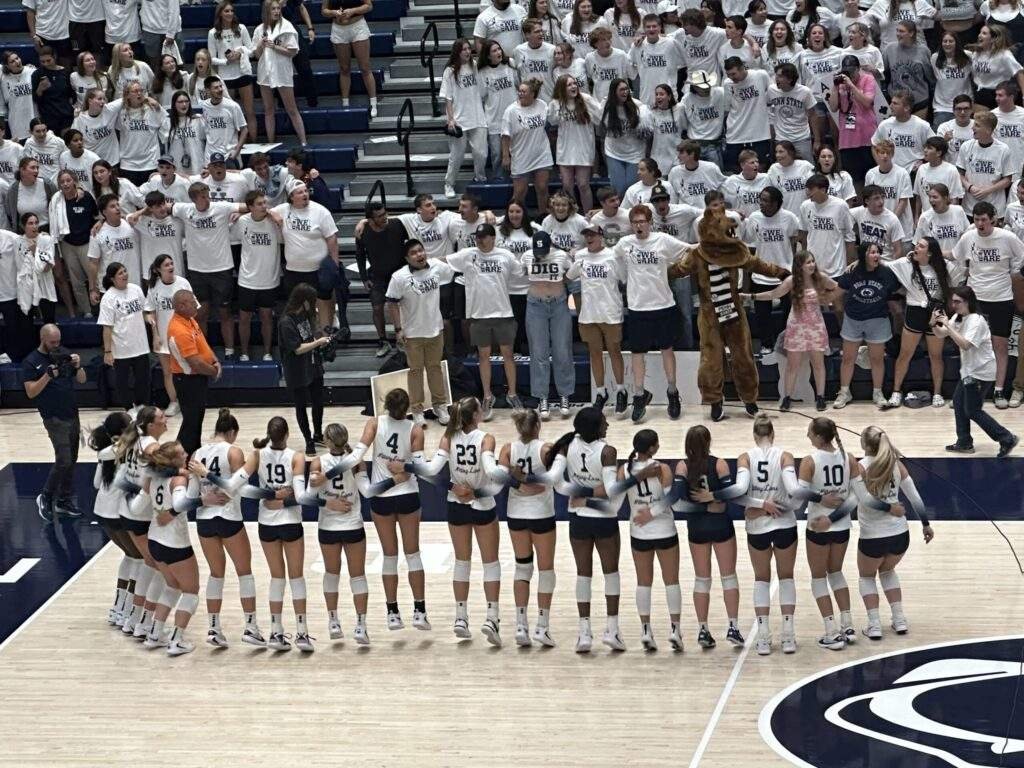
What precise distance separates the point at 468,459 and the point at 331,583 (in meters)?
1.33

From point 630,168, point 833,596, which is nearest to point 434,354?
point 630,168

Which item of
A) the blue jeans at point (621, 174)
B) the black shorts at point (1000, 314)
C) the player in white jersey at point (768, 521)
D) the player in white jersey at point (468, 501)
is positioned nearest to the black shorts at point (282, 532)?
the player in white jersey at point (468, 501)

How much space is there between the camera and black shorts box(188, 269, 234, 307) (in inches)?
727

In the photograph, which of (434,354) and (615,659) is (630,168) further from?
(615,659)

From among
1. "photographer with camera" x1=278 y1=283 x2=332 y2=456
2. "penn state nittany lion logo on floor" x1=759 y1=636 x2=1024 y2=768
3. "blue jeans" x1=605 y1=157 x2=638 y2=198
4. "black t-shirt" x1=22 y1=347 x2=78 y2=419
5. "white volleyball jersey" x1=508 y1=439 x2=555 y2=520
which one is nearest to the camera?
"penn state nittany lion logo on floor" x1=759 y1=636 x2=1024 y2=768

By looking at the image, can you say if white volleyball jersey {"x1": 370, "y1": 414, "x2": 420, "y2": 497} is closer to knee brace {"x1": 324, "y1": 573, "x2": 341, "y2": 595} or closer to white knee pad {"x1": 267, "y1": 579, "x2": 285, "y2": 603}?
knee brace {"x1": 324, "y1": 573, "x2": 341, "y2": 595}

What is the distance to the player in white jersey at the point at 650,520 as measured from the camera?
38.9ft

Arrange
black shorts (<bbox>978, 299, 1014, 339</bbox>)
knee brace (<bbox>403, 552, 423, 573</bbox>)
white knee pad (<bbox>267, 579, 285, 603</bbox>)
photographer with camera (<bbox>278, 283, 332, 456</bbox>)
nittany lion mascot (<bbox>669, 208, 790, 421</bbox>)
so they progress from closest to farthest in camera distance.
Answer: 1. white knee pad (<bbox>267, 579, 285, 603</bbox>)
2. knee brace (<bbox>403, 552, 423, 573</bbox>)
3. photographer with camera (<bbox>278, 283, 332, 456</bbox>)
4. nittany lion mascot (<bbox>669, 208, 790, 421</bbox>)
5. black shorts (<bbox>978, 299, 1014, 339</bbox>)

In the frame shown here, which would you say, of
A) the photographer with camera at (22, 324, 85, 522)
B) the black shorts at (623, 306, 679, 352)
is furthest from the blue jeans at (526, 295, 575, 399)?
the photographer with camera at (22, 324, 85, 522)

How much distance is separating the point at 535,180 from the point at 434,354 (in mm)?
2640

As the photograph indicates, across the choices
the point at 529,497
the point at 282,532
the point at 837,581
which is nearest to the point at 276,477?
the point at 282,532

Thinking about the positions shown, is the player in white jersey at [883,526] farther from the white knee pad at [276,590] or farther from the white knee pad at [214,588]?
the white knee pad at [214,588]

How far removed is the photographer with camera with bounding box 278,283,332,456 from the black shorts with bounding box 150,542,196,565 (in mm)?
4258

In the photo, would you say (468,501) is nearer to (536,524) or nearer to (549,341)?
(536,524)
